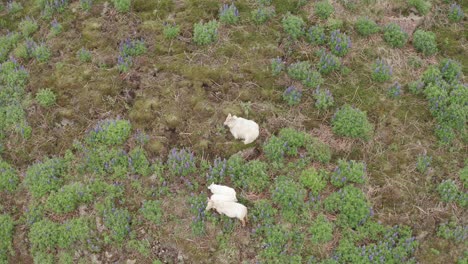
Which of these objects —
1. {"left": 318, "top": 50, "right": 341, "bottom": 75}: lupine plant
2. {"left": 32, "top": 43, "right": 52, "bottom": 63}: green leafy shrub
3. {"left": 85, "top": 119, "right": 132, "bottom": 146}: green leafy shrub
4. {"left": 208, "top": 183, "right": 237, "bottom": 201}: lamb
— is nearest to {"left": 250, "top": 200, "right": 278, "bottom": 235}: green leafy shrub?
{"left": 208, "top": 183, "right": 237, "bottom": 201}: lamb

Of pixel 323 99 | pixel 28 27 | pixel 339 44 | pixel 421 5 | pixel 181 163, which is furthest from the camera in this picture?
pixel 28 27

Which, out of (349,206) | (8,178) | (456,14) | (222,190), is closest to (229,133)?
(222,190)

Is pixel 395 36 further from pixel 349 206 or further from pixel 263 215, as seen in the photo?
pixel 263 215

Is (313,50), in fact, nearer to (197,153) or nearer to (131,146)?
(197,153)

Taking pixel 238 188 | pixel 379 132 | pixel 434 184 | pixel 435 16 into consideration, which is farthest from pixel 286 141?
pixel 435 16

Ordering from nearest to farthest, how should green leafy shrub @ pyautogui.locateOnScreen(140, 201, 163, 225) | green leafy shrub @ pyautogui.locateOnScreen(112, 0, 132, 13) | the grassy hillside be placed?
the grassy hillside → green leafy shrub @ pyautogui.locateOnScreen(140, 201, 163, 225) → green leafy shrub @ pyautogui.locateOnScreen(112, 0, 132, 13)

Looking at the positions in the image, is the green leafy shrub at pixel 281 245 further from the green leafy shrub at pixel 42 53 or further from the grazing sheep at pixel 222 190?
the green leafy shrub at pixel 42 53

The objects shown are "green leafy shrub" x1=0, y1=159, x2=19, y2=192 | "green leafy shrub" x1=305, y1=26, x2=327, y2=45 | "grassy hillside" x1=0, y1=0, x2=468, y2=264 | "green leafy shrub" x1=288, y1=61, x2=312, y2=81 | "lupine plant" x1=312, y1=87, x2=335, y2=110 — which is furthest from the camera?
"green leafy shrub" x1=305, y1=26, x2=327, y2=45

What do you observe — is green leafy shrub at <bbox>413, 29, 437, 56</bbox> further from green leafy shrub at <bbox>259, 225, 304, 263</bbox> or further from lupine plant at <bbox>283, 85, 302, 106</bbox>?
green leafy shrub at <bbox>259, 225, 304, 263</bbox>
